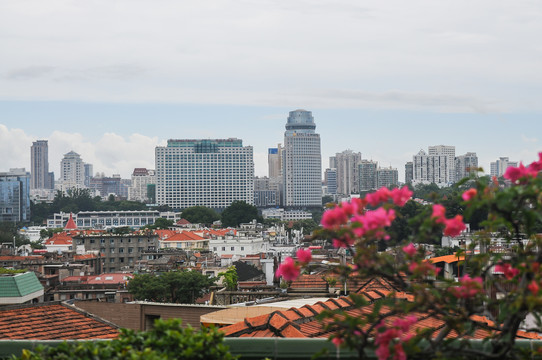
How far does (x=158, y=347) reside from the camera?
17.5 ft

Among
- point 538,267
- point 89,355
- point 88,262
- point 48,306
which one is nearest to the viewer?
point 538,267

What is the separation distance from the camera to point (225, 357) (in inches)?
209

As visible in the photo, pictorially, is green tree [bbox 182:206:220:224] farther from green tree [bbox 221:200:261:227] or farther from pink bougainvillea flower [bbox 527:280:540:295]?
pink bougainvillea flower [bbox 527:280:540:295]

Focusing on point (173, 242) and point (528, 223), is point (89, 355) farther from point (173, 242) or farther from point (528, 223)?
point (173, 242)

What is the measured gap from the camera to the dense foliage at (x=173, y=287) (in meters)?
35.4

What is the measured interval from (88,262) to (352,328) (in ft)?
179

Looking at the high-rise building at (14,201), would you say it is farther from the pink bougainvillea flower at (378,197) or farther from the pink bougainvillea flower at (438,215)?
the pink bougainvillea flower at (438,215)

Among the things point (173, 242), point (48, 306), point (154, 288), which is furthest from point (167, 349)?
point (173, 242)

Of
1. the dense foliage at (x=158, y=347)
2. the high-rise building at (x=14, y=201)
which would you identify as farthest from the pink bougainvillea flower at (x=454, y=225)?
the high-rise building at (x=14, y=201)

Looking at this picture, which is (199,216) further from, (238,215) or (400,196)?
(400,196)

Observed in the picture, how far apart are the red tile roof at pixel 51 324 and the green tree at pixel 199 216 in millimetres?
130881

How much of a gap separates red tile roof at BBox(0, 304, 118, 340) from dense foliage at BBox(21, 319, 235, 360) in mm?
6756

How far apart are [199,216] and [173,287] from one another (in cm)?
11133

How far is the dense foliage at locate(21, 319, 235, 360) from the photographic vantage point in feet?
16.9
